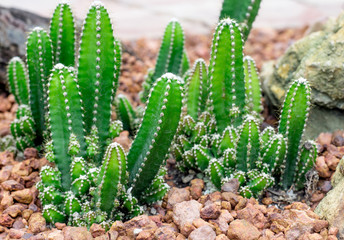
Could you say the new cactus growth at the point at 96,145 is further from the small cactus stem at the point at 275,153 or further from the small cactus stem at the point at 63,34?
the small cactus stem at the point at 275,153

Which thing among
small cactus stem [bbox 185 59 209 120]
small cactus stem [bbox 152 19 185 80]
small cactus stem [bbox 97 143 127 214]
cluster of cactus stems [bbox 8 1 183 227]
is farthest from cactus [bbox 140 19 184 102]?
small cactus stem [bbox 97 143 127 214]

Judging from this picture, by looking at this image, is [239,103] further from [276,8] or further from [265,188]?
[276,8]

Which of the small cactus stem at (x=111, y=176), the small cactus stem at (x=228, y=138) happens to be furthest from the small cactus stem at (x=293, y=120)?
the small cactus stem at (x=111, y=176)

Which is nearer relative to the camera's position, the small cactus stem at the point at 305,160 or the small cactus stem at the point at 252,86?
the small cactus stem at the point at 305,160

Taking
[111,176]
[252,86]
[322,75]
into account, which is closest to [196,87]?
[252,86]

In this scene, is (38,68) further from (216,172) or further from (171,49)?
(216,172)
